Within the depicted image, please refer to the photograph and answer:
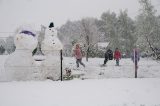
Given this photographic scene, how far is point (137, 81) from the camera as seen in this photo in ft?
31.8

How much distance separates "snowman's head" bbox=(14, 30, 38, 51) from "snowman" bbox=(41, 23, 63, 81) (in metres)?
0.59

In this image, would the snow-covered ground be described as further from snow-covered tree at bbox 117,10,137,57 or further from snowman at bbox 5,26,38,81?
snow-covered tree at bbox 117,10,137,57

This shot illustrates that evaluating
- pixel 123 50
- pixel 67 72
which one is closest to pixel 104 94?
pixel 67 72

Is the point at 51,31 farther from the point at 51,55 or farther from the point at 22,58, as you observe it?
the point at 22,58

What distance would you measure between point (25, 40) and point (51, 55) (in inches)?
51.1

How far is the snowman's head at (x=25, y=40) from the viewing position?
37.8ft

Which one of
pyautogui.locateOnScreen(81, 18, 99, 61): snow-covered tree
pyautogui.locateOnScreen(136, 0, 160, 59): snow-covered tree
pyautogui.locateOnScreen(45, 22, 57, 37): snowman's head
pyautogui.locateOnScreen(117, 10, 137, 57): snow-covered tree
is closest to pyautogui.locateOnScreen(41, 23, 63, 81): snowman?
pyautogui.locateOnScreen(45, 22, 57, 37): snowman's head

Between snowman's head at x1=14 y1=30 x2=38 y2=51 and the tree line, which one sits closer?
snowman's head at x1=14 y1=30 x2=38 y2=51

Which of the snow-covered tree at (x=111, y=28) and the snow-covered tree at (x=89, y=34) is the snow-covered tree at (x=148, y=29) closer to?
the snow-covered tree at (x=89, y=34)

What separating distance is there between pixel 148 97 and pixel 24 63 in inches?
220

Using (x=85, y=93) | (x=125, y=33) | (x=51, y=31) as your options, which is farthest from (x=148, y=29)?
(x=85, y=93)

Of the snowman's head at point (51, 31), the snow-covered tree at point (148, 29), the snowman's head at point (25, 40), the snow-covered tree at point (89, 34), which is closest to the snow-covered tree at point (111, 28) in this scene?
the snow-covered tree at point (89, 34)

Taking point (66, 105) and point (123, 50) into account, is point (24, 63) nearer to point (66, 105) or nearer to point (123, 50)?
point (66, 105)

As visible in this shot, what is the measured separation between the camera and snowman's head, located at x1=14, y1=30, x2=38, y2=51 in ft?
37.8
